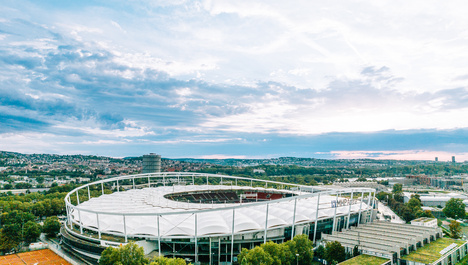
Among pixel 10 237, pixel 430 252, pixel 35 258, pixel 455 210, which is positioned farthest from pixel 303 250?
pixel 455 210

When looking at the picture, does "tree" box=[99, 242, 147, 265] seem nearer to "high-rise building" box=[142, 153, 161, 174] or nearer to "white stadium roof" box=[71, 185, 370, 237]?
"white stadium roof" box=[71, 185, 370, 237]

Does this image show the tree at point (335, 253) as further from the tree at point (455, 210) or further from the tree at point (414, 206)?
the tree at point (455, 210)

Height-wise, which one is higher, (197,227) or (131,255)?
(197,227)

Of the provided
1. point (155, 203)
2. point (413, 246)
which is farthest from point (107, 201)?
point (413, 246)

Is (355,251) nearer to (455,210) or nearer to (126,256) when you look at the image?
(126,256)

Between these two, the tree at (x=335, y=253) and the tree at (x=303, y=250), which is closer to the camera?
the tree at (x=303, y=250)

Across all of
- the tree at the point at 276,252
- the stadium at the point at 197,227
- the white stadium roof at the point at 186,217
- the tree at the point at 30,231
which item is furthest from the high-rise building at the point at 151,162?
the tree at the point at 276,252

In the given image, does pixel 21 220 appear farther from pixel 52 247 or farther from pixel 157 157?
pixel 157 157
